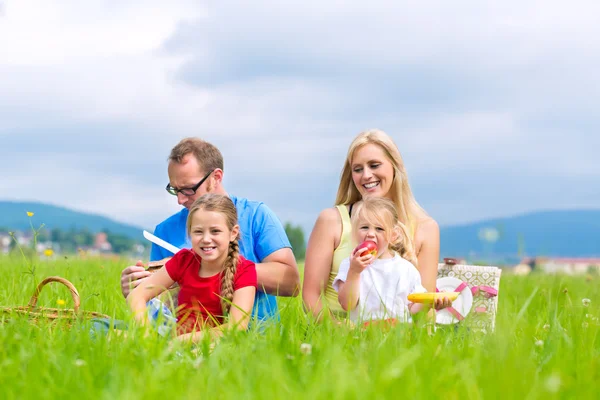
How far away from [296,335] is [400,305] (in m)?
0.91

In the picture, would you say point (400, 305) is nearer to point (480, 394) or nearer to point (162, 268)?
point (162, 268)

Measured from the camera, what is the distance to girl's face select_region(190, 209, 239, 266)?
456 cm

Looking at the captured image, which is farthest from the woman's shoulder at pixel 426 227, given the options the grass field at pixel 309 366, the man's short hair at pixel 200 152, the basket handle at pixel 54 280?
the basket handle at pixel 54 280

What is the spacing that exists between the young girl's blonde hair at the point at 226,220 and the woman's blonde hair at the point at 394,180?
1104 millimetres

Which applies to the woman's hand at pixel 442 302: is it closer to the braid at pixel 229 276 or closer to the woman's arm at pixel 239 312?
the woman's arm at pixel 239 312

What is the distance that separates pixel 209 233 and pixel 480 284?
7.82 feet

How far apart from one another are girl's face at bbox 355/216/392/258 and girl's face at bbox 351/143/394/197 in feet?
1.41

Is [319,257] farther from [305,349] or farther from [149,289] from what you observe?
[305,349]

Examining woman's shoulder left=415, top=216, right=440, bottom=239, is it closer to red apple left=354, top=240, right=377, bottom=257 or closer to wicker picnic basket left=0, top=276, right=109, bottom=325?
red apple left=354, top=240, right=377, bottom=257

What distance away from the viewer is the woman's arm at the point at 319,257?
16.7 ft

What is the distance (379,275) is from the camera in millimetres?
4805

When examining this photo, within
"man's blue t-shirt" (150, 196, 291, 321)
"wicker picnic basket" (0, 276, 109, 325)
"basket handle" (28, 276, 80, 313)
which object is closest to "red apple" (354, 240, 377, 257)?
"man's blue t-shirt" (150, 196, 291, 321)

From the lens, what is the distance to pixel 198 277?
474 cm

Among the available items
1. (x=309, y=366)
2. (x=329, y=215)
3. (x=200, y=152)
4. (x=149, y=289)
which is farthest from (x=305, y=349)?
(x=200, y=152)
